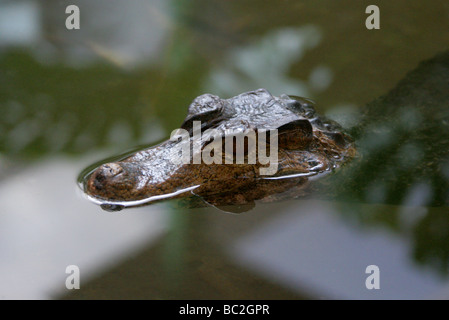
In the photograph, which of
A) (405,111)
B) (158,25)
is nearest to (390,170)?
(405,111)

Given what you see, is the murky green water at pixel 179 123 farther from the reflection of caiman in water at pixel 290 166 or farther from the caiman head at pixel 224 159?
the caiman head at pixel 224 159

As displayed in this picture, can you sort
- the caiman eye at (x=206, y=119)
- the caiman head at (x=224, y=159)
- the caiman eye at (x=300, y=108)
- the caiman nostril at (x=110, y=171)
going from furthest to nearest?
the caiman eye at (x=300, y=108)
the caiman eye at (x=206, y=119)
the caiman head at (x=224, y=159)
the caiman nostril at (x=110, y=171)

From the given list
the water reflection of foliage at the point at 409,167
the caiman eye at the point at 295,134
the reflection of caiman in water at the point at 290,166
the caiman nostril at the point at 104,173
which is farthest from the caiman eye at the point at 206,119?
the water reflection of foliage at the point at 409,167

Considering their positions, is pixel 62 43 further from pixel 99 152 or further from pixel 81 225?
pixel 81 225

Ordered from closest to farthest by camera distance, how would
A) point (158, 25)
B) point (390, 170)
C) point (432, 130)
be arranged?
1. point (390, 170)
2. point (432, 130)
3. point (158, 25)

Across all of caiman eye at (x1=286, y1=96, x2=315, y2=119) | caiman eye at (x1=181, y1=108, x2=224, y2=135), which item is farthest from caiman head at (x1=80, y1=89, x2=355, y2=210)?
caiman eye at (x1=286, y1=96, x2=315, y2=119)

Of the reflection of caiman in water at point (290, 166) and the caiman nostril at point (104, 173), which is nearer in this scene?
the caiman nostril at point (104, 173)
